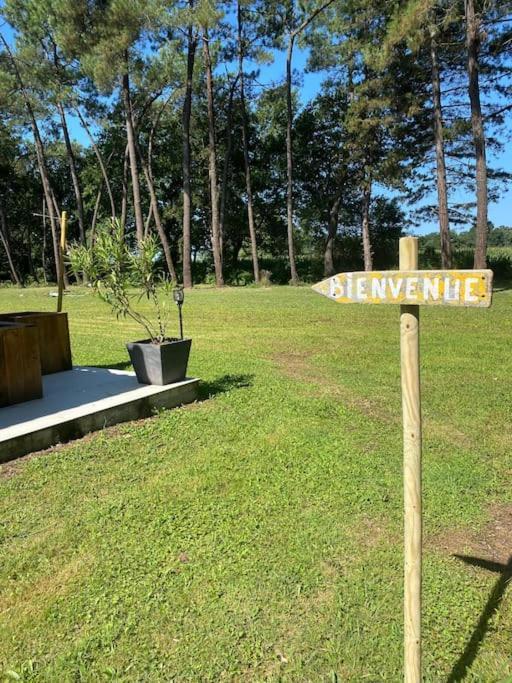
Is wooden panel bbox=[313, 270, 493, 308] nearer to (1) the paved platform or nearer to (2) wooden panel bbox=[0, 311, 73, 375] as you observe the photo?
(1) the paved platform

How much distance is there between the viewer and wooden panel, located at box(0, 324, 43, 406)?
3.61 m

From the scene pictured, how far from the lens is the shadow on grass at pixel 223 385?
15.1ft

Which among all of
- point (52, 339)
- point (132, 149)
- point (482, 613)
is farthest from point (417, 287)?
point (132, 149)

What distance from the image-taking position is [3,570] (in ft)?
6.82

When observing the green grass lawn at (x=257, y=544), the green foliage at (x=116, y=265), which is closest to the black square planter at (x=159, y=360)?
the green foliage at (x=116, y=265)

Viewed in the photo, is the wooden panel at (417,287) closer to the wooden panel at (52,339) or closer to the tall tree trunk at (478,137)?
the wooden panel at (52,339)

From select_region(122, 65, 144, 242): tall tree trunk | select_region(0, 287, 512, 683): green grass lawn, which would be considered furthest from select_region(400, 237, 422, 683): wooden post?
select_region(122, 65, 144, 242): tall tree trunk

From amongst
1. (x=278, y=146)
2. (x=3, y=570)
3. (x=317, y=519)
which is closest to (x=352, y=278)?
(x=317, y=519)

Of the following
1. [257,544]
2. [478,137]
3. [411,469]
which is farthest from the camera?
[478,137]

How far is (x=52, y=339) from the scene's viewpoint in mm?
4930

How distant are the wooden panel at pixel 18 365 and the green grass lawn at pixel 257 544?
0.81 metres

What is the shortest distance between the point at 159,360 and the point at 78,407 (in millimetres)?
750

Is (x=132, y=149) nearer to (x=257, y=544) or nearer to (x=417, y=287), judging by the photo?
(x=257, y=544)

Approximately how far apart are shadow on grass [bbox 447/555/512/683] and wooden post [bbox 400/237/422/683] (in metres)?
0.28
